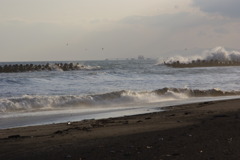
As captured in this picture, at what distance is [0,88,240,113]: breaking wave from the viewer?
16.7 meters

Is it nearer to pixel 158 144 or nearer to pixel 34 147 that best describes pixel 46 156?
pixel 34 147

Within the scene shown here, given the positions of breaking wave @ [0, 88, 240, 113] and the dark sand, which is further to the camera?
breaking wave @ [0, 88, 240, 113]

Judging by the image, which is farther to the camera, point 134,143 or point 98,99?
point 98,99

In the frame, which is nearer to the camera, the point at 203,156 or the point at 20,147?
the point at 203,156

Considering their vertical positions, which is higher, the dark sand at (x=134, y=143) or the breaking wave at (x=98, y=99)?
the dark sand at (x=134, y=143)

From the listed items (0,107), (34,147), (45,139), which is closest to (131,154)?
(34,147)

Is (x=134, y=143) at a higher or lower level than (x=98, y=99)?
higher

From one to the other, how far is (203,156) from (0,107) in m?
11.5

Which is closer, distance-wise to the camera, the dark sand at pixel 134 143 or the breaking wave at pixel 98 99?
the dark sand at pixel 134 143

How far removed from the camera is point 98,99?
1909 centimetres

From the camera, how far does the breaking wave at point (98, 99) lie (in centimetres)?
1670

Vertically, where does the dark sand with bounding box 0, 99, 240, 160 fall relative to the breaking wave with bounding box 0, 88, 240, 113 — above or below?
above

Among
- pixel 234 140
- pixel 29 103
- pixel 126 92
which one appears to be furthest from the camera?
pixel 126 92

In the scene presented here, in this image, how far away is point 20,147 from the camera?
7.13 m
